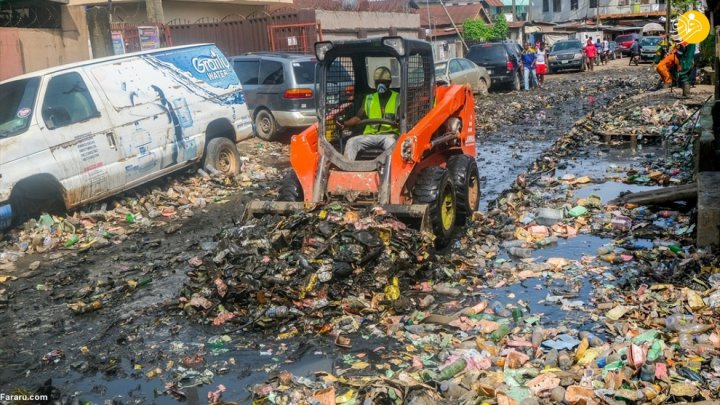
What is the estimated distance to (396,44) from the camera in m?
7.08

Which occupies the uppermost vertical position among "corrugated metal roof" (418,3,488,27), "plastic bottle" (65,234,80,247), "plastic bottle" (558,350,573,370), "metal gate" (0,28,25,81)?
"corrugated metal roof" (418,3,488,27)

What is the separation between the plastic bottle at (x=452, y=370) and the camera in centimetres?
451

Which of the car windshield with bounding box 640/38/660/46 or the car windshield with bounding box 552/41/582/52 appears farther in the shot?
the car windshield with bounding box 640/38/660/46

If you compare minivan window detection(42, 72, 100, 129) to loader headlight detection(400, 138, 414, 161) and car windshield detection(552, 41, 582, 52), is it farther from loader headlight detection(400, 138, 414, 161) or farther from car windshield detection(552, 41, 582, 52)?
car windshield detection(552, 41, 582, 52)

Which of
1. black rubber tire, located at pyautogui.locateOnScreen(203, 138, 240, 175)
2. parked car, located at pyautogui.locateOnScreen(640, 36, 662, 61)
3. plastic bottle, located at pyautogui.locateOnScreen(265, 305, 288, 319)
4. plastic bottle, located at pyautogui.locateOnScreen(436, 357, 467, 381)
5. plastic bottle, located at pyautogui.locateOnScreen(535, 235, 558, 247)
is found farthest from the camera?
parked car, located at pyautogui.locateOnScreen(640, 36, 662, 61)

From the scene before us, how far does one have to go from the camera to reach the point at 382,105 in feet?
25.6

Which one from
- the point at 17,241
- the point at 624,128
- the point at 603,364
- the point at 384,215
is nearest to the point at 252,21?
the point at 624,128

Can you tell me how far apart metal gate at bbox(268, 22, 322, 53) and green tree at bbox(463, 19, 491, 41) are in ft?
91.6

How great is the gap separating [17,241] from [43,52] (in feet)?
24.1

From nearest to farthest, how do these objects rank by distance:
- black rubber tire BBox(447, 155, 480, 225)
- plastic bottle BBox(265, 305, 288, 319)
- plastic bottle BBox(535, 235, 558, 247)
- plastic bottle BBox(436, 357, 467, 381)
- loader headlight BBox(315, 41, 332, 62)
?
plastic bottle BBox(436, 357, 467, 381)
plastic bottle BBox(265, 305, 288, 319)
plastic bottle BBox(535, 235, 558, 247)
loader headlight BBox(315, 41, 332, 62)
black rubber tire BBox(447, 155, 480, 225)

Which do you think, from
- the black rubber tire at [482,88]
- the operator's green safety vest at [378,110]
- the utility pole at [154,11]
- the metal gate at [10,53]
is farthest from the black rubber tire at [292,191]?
the black rubber tire at [482,88]

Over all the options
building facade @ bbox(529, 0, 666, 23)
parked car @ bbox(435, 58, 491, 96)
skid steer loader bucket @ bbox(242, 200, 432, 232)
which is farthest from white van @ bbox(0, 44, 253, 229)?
building facade @ bbox(529, 0, 666, 23)

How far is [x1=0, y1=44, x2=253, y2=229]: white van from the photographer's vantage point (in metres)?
8.31

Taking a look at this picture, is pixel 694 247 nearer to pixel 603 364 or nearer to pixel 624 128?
pixel 603 364
